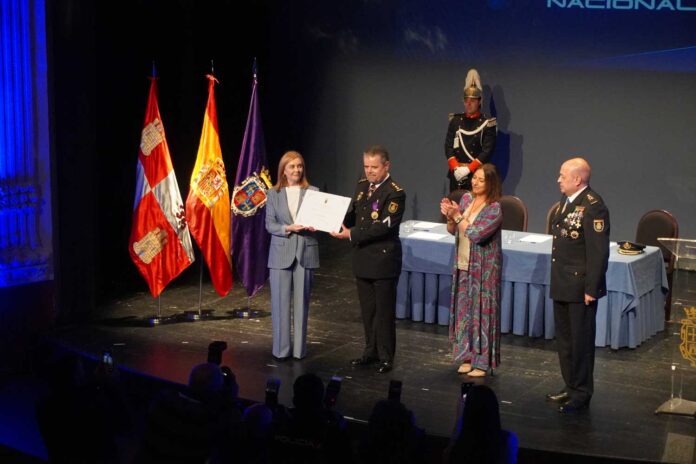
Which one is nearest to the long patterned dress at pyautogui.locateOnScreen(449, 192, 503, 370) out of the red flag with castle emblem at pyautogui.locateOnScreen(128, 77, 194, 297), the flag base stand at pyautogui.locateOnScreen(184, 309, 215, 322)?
the flag base stand at pyautogui.locateOnScreen(184, 309, 215, 322)

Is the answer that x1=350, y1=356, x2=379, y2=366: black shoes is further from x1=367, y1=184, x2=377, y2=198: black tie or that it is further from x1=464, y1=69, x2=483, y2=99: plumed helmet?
x1=464, y1=69, x2=483, y2=99: plumed helmet

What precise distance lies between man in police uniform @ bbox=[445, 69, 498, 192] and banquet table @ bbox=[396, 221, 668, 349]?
4.31ft

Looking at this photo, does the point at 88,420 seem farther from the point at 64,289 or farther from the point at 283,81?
the point at 283,81

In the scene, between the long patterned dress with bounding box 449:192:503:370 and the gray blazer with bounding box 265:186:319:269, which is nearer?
the long patterned dress with bounding box 449:192:503:370

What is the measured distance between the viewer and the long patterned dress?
6.06 m

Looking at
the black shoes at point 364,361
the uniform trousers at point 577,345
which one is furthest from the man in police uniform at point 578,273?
the black shoes at point 364,361

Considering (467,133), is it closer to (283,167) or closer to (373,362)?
(283,167)

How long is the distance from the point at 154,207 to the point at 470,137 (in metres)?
3.31

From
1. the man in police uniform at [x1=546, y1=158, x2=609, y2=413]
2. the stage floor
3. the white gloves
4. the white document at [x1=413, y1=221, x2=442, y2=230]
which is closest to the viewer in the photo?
the stage floor

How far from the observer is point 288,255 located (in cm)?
646

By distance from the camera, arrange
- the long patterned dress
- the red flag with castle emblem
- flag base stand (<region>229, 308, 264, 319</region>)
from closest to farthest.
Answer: the long patterned dress → the red flag with castle emblem → flag base stand (<region>229, 308, 264, 319</region>)

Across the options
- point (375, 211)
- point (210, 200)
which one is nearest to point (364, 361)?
point (375, 211)

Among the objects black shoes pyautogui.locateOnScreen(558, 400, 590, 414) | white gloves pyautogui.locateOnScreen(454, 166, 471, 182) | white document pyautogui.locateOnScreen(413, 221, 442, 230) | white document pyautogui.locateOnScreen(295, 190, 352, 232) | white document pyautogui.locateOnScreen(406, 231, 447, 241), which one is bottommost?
black shoes pyautogui.locateOnScreen(558, 400, 590, 414)

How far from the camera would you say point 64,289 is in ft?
24.6
